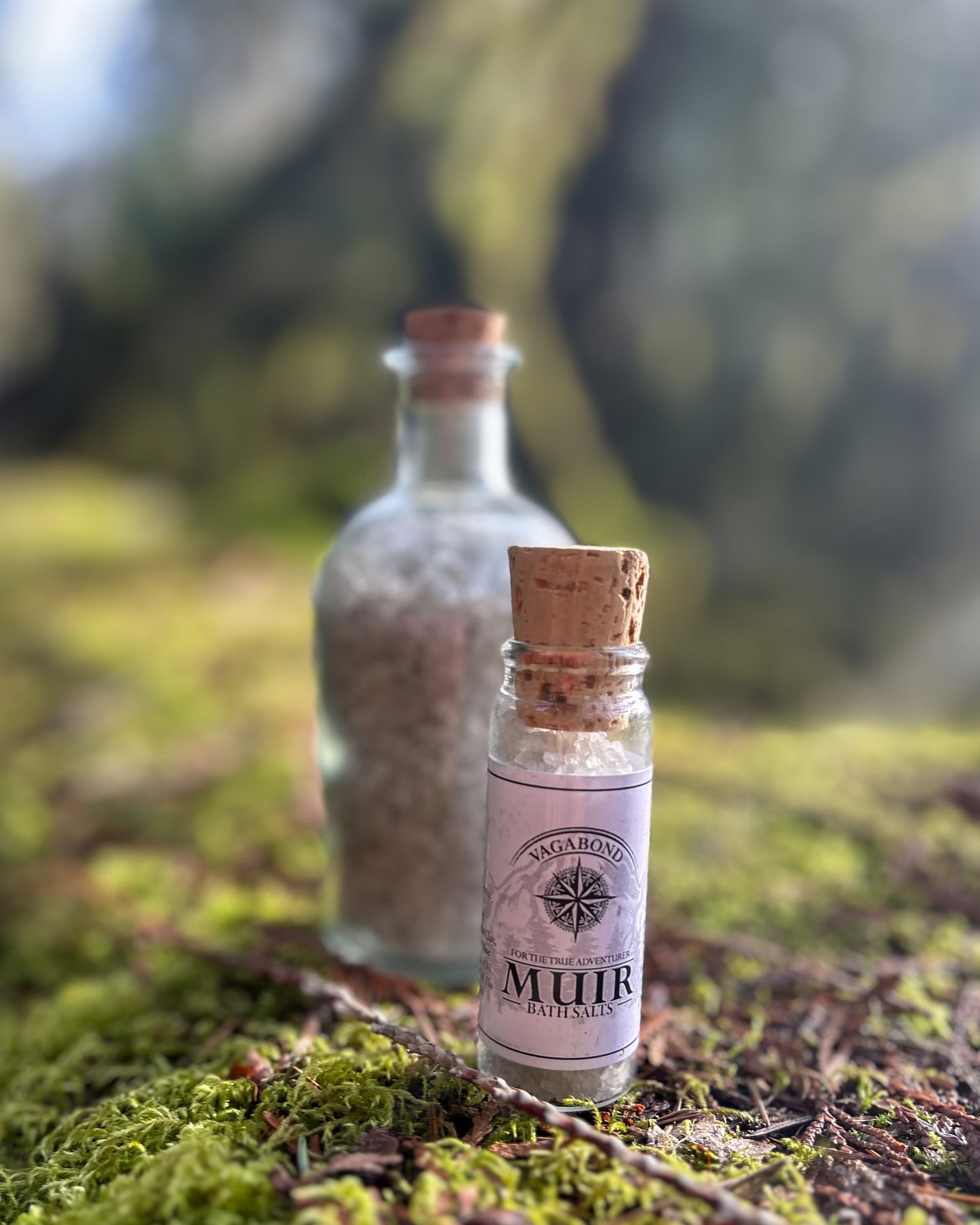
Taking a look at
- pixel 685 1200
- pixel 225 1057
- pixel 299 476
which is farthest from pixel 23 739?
pixel 685 1200

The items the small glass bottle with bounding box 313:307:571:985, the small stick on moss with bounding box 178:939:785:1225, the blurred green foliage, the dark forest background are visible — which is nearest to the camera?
the small stick on moss with bounding box 178:939:785:1225

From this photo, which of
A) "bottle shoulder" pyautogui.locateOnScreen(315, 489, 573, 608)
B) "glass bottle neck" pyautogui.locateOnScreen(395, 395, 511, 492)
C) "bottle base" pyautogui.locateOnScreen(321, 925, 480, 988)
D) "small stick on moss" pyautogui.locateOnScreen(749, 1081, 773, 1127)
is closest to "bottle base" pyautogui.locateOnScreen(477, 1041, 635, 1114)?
"small stick on moss" pyautogui.locateOnScreen(749, 1081, 773, 1127)

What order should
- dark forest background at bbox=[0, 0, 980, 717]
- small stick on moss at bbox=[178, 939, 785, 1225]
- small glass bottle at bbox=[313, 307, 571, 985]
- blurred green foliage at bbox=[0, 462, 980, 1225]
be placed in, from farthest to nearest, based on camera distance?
dark forest background at bbox=[0, 0, 980, 717], small glass bottle at bbox=[313, 307, 571, 985], blurred green foliage at bbox=[0, 462, 980, 1225], small stick on moss at bbox=[178, 939, 785, 1225]

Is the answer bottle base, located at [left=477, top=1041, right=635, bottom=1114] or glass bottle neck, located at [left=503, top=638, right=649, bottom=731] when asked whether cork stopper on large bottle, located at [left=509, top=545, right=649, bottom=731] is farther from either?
bottle base, located at [left=477, top=1041, right=635, bottom=1114]

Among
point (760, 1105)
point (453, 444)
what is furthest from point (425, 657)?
point (760, 1105)

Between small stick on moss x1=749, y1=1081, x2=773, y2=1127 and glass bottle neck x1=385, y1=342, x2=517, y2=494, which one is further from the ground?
glass bottle neck x1=385, y1=342, x2=517, y2=494

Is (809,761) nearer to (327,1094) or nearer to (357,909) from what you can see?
(357,909)

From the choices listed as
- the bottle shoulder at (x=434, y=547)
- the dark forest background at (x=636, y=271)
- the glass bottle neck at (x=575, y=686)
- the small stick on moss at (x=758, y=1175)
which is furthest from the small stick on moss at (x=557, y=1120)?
the dark forest background at (x=636, y=271)

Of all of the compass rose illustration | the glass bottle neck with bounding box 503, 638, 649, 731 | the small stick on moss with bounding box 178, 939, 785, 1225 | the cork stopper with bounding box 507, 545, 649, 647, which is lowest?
the small stick on moss with bounding box 178, 939, 785, 1225
